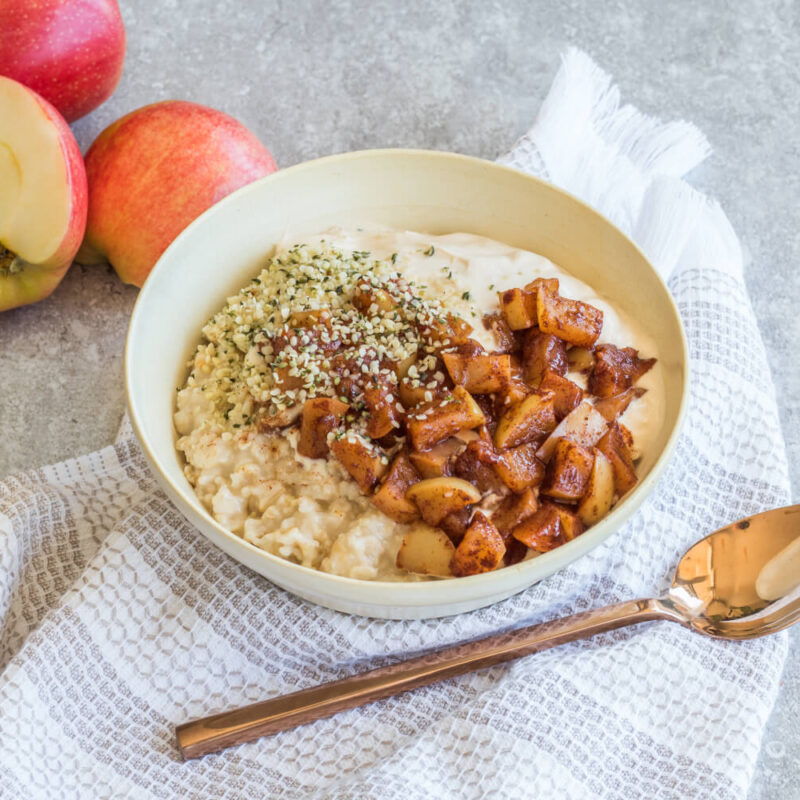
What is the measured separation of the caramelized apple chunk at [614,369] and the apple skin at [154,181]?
51.0 inches

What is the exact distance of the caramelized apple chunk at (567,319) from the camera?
2.38 metres

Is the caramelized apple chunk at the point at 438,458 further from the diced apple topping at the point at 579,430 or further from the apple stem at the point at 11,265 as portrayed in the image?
the apple stem at the point at 11,265

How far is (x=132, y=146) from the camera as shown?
3.04 metres

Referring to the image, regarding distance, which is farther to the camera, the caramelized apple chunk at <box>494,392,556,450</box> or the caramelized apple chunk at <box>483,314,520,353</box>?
the caramelized apple chunk at <box>483,314,520,353</box>

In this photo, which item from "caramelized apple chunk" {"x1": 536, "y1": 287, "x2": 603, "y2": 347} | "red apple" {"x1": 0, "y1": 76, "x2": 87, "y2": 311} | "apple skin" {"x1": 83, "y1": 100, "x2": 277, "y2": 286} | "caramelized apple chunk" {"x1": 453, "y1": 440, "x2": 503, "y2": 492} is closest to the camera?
"caramelized apple chunk" {"x1": 453, "y1": 440, "x2": 503, "y2": 492}

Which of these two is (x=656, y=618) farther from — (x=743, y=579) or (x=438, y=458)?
(x=438, y=458)

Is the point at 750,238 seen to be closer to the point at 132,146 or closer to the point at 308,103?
the point at 308,103

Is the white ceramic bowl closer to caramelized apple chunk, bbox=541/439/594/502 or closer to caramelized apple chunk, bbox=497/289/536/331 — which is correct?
caramelized apple chunk, bbox=541/439/594/502

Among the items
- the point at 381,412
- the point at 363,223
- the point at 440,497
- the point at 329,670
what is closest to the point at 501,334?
the point at 381,412

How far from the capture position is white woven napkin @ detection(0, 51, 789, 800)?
7.45ft

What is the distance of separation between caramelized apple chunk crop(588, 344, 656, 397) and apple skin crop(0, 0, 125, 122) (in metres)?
1.87

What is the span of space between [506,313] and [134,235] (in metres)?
1.23

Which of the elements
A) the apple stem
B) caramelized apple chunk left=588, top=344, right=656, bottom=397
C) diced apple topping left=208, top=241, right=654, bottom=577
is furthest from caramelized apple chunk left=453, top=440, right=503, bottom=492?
the apple stem

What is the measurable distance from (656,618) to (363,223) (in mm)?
1335
